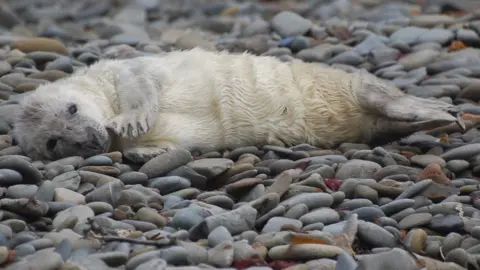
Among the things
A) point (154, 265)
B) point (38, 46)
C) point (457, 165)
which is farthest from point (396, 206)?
point (38, 46)

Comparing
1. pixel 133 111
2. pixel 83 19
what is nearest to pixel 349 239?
pixel 133 111

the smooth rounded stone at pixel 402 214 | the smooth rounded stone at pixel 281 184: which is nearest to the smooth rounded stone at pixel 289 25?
the smooth rounded stone at pixel 281 184

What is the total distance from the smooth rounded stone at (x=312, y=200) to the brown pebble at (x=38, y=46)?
11.7 ft

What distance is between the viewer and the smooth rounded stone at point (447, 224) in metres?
4.95

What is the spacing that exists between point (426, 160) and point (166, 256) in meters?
2.22

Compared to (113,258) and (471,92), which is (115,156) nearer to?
(113,258)

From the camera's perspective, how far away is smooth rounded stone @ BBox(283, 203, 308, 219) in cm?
498

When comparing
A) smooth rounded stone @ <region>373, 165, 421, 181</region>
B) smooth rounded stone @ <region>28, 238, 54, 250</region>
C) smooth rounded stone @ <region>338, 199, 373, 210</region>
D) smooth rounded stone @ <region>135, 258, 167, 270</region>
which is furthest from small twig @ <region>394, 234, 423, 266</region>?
smooth rounded stone @ <region>28, 238, 54, 250</region>

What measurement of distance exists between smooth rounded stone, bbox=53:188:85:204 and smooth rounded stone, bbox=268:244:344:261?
1.24 metres

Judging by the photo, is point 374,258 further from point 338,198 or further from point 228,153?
point 228,153

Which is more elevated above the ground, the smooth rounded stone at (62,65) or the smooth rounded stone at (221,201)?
the smooth rounded stone at (62,65)

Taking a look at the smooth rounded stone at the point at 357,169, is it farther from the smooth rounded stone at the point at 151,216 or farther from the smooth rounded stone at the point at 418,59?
the smooth rounded stone at the point at 418,59

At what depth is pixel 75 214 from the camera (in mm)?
4867

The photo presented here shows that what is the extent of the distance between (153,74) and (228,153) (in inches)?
30.5
